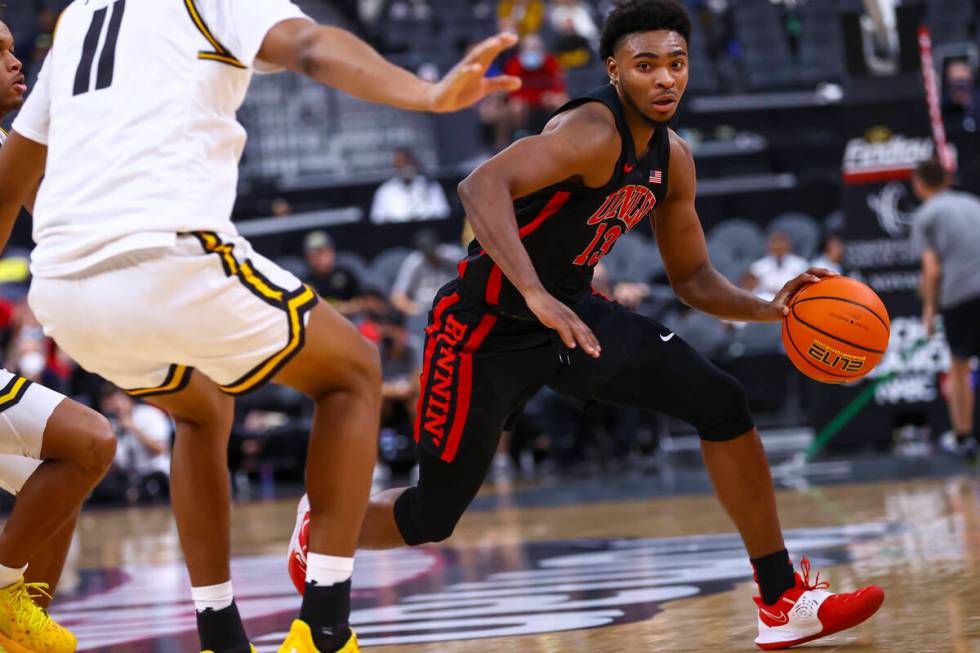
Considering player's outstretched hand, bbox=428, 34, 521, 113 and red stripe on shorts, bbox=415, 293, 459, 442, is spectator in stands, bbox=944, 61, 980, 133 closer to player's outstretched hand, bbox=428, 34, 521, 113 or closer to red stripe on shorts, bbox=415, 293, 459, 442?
red stripe on shorts, bbox=415, 293, 459, 442

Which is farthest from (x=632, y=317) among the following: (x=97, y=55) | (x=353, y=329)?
(x=97, y=55)

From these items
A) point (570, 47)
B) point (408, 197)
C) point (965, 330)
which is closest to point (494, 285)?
point (965, 330)

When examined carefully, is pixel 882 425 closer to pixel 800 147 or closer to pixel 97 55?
pixel 800 147

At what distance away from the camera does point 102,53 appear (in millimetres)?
2943

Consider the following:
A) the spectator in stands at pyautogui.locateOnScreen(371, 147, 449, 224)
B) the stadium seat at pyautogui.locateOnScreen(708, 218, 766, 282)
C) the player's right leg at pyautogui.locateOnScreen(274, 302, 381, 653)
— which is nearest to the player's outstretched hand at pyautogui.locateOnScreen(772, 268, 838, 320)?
the player's right leg at pyautogui.locateOnScreen(274, 302, 381, 653)

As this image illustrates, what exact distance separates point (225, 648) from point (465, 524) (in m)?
4.60

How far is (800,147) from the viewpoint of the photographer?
13.9 metres

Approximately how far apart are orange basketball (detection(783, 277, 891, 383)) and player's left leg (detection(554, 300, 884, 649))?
0.23 meters

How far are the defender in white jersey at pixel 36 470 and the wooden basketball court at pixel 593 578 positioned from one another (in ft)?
2.06

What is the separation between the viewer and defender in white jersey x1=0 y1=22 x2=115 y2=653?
3682 millimetres

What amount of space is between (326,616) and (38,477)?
110cm

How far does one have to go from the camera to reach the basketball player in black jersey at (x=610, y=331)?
3.69m

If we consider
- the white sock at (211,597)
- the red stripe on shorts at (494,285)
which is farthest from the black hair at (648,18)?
the white sock at (211,597)

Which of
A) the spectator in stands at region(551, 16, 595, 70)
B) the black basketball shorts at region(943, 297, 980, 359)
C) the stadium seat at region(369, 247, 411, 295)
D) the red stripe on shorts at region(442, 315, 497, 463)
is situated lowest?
the black basketball shorts at region(943, 297, 980, 359)
